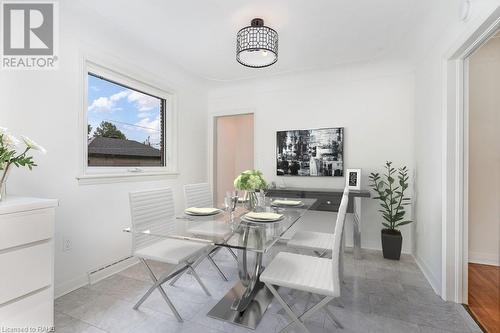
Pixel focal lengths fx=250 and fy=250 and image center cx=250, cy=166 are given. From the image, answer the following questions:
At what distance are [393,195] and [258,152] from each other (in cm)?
205

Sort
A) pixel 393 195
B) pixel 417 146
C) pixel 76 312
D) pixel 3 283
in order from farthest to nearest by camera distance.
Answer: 1. pixel 393 195
2. pixel 417 146
3. pixel 76 312
4. pixel 3 283

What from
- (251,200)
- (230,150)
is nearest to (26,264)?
(251,200)

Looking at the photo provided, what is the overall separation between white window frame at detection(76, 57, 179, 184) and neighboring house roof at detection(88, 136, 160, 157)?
0.17 m

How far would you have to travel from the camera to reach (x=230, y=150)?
5605 millimetres

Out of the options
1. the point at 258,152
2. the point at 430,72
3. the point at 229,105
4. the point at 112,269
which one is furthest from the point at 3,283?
the point at 430,72

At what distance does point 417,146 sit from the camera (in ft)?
10.1

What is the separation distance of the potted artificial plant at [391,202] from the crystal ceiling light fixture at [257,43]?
2.11 metres

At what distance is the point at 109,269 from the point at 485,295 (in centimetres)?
361

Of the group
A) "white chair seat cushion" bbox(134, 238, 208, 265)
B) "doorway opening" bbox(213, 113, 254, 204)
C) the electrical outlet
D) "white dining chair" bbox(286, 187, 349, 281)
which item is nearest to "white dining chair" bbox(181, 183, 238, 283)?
"white chair seat cushion" bbox(134, 238, 208, 265)

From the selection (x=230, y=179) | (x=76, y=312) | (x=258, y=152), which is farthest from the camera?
(x=230, y=179)

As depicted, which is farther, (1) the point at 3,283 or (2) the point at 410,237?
(2) the point at 410,237

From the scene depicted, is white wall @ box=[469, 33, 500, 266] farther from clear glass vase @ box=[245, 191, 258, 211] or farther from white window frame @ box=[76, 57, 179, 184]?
white window frame @ box=[76, 57, 179, 184]

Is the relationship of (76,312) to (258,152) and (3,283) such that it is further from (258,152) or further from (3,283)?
(258,152)

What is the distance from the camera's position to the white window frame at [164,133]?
2445mm
